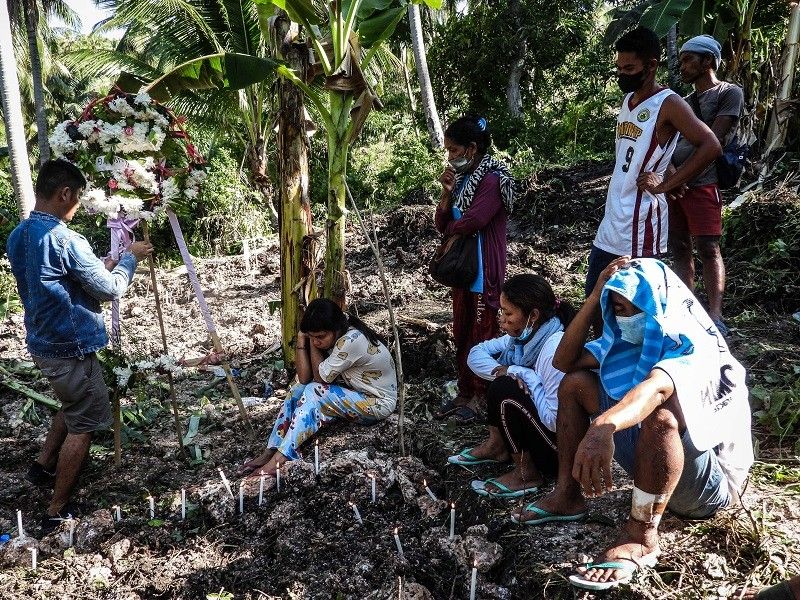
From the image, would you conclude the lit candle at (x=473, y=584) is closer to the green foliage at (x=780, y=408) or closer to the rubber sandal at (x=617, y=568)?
the rubber sandal at (x=617, y=568)

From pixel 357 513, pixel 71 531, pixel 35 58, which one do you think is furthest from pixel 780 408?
pixel 35 58

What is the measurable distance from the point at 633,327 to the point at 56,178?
2.71 metres

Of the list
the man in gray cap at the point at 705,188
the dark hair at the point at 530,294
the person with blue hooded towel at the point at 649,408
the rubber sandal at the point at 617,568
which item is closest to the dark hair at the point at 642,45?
the man in gray cap at the point at 705,188

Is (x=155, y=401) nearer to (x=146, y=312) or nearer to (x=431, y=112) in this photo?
(x=146, y=312)

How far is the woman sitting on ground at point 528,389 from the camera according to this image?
2.91 m

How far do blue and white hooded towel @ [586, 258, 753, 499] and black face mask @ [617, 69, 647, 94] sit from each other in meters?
1.22

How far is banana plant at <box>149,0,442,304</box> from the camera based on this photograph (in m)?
4.12

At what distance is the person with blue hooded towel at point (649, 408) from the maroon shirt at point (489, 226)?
1.33m

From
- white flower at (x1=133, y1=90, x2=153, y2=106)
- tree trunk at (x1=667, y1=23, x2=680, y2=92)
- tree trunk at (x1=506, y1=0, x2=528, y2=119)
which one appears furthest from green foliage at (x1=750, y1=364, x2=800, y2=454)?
tree trunk at (x1=506, y1=0, x2=528, y2=119)

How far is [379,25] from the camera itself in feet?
14.6

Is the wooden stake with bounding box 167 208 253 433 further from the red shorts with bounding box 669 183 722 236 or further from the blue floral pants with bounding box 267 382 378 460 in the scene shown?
the red shorts with bounding box 669 183 722 236

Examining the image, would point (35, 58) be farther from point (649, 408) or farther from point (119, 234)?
point (649, 408)

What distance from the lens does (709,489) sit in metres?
2.38

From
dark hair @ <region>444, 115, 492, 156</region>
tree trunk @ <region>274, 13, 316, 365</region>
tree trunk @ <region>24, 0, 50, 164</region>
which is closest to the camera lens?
dark hair @ <region>444, 115, 492, 156</region>
